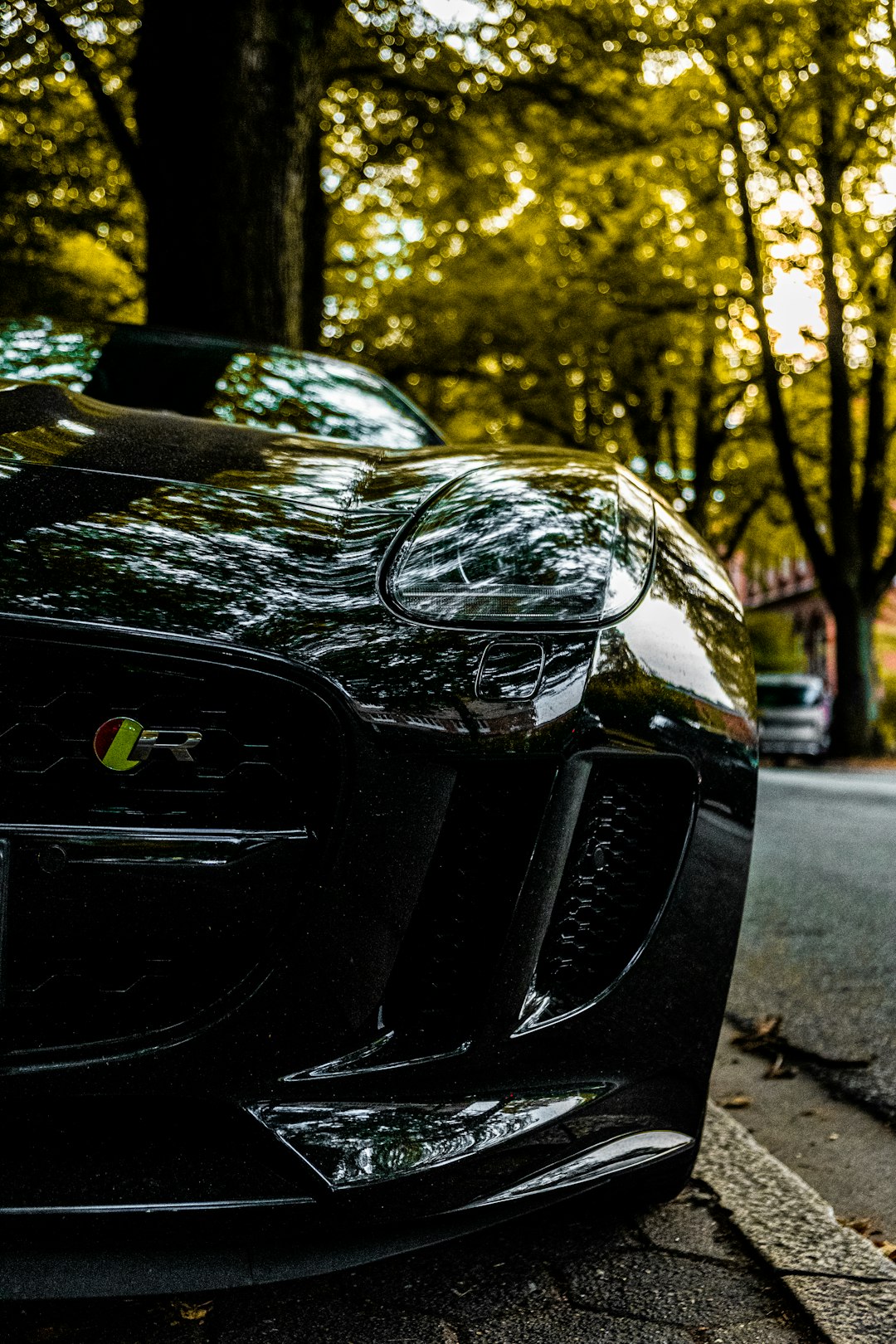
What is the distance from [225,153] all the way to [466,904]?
16.9 ft

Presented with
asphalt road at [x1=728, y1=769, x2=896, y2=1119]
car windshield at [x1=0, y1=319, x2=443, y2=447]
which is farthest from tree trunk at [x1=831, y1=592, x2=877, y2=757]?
car windshield at [x1=0, y1=319, x2=443, y2=447]

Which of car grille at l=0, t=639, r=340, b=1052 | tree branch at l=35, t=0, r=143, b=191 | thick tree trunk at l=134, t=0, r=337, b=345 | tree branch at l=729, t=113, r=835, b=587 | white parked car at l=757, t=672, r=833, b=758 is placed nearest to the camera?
car grille at l=0, t=639, r=340, b=1052

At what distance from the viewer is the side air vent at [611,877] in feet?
4.99

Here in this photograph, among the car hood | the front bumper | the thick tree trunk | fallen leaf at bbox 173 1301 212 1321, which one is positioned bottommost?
fallen leaf at bbox 173 1301 212 1321

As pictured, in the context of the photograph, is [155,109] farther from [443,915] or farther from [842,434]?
[842,434]

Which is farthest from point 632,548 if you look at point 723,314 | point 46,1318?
point 723,314

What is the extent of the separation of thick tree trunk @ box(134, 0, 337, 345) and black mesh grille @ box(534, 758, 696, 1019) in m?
4.83

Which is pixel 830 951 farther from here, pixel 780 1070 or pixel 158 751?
pixel 158 751

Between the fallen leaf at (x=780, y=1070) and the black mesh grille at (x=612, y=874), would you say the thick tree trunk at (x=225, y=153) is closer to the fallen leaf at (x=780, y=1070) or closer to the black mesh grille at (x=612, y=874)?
the fallen leaf at (x=780, y=1070)

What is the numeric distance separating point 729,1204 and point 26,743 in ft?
4.26

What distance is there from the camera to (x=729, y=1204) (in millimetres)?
1991

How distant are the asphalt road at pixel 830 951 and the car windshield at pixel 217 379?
67.3 inches

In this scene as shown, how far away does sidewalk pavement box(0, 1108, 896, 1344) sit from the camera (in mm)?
1579

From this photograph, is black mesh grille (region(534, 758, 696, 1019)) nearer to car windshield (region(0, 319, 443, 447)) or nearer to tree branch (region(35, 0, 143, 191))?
car windshield (region(0, 319, 443, 447))
